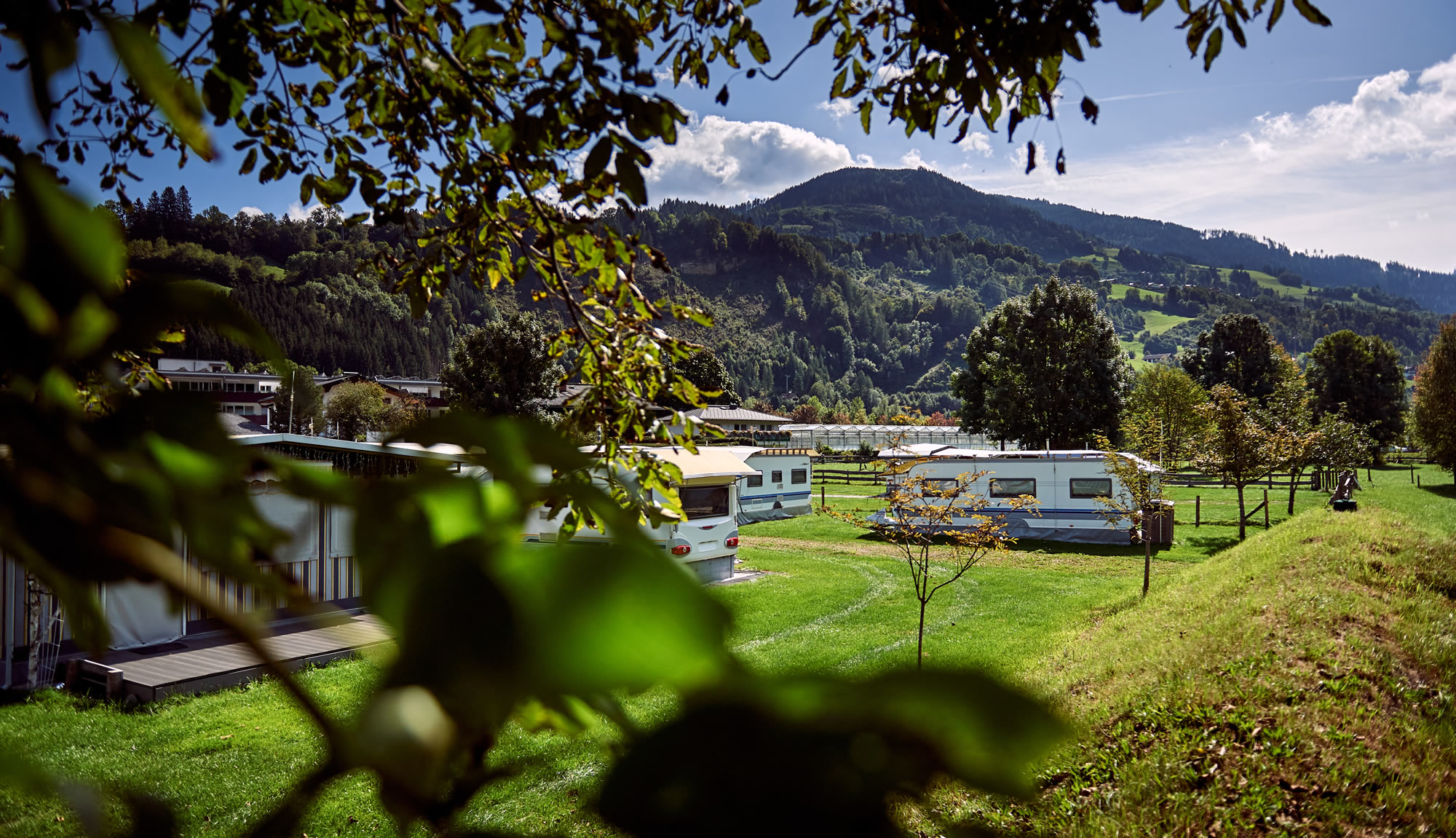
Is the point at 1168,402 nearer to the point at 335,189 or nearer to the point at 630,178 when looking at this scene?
the point at 335,189

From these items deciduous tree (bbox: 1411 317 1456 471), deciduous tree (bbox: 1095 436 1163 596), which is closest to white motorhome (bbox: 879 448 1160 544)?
deciduous tree (bbox: 1095 436 1163 596)

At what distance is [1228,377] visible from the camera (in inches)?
1796

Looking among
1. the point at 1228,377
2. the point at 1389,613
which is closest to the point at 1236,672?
the point at 1389,613

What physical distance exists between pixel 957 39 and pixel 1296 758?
4.99 meters

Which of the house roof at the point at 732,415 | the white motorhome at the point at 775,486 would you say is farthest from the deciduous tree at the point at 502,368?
the house roof at the point at 732,415

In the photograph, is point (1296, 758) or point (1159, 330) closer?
point (1296, 758)

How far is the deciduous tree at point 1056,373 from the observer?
30859mm

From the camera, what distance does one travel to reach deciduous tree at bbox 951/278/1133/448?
101ft

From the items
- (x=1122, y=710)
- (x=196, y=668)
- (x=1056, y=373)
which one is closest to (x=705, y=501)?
(x=196, y=668)

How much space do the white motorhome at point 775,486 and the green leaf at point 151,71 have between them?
83.1 ft

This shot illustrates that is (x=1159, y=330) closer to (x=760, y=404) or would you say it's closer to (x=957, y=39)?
(x=760, y=404)

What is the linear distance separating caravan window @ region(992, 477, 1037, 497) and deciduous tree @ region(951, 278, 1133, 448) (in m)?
9.64

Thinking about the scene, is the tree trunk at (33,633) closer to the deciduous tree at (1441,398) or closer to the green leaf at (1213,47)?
the green leaf at (1213,47)

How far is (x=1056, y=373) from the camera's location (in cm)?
3153
